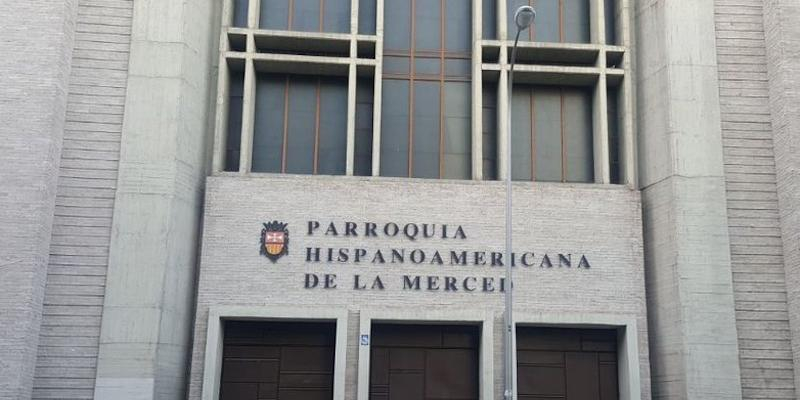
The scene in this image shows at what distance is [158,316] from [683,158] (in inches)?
530

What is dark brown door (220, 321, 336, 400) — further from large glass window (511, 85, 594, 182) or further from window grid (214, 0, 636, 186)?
large glass window (511, 85, 594, 182)

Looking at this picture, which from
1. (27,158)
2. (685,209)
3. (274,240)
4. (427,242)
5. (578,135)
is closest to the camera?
(27,158)

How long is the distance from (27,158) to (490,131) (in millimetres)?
11923

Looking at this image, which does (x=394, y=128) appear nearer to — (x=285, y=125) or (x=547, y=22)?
(x=285, y=125)

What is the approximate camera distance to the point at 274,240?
21.7 metres

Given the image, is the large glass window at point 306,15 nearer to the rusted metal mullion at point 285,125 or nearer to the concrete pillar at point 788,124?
the rusted metal mullion at point 285,125

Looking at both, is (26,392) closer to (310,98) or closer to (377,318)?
(377,318)

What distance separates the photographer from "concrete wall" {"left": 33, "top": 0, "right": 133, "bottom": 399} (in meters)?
19.8

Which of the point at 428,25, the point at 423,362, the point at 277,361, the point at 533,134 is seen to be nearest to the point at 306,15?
the point at 428,25

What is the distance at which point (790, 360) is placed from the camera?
2102 cm

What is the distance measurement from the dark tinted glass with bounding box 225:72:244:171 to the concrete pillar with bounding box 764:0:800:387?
1407cm

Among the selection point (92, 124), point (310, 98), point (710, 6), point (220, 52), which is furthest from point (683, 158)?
point (92, 124)

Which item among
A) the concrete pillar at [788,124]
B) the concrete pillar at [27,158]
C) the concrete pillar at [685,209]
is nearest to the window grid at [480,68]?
the concrete pillar at [685,209]

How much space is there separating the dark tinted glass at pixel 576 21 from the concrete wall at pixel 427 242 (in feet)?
15.6
